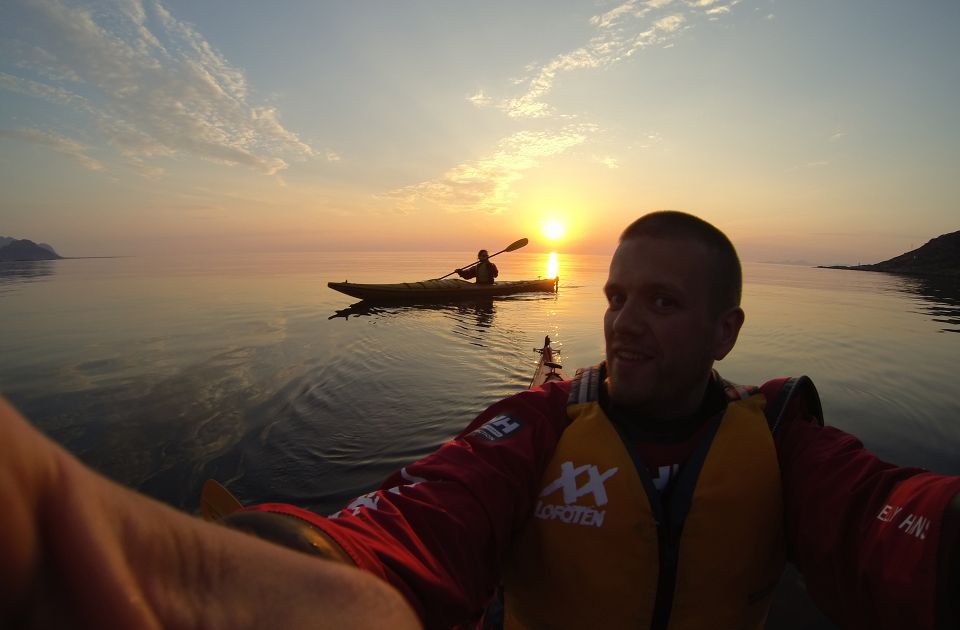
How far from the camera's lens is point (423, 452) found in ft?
24.9

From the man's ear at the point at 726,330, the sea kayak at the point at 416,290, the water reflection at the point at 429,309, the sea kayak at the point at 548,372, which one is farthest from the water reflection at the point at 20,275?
the man's ear at the point at 726,330

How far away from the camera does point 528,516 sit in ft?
7.68

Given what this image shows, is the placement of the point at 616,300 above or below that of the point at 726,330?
above

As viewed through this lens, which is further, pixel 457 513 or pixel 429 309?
pixel 429 309

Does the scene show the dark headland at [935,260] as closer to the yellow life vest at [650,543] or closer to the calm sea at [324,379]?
the calm sea at [324,379]

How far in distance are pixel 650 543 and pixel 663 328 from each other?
1.12m

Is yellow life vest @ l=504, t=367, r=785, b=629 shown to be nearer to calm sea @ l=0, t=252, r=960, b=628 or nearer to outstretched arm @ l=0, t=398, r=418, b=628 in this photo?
outstretched arm @ l=0, t=398, r=418, b=628

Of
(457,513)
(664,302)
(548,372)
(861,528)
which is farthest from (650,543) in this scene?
(548,372)

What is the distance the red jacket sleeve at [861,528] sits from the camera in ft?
5.55

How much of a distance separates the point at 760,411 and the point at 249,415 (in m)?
8.85

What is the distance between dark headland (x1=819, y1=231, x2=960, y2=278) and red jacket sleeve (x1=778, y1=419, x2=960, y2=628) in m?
81.2

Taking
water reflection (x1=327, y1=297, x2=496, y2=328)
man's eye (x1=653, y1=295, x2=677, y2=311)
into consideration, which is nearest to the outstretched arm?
man's eye (x1=653, y1=295, x2=677, y2=311)

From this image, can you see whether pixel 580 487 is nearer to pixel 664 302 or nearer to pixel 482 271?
pixel 664 302

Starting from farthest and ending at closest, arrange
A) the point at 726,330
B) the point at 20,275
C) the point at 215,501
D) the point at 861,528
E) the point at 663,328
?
the point at 20,275 → the point at 215,501 → the point at 726,330 → the point at 663,328 → the point at 861,528
